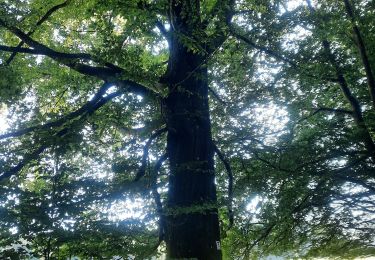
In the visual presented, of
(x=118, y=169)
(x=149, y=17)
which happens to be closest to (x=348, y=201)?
(x=118, y=169)

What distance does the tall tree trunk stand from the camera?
4.64 m

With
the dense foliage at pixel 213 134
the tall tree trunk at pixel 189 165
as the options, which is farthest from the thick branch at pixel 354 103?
the tall tree trunk at pixel 189 165

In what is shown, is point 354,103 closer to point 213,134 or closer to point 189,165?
point 213,134

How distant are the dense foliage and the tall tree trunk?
0.23 metres

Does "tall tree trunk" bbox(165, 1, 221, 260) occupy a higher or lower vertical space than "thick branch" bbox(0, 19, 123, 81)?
lower

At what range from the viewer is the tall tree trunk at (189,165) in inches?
183

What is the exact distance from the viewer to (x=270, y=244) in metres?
7.80

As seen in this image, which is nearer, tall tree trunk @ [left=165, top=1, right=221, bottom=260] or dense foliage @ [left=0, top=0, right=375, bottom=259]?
dense foliage @ [left=0, top=0, right=375, bottom=259]

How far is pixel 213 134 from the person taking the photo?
6.59m

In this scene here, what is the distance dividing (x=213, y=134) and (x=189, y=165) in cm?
182

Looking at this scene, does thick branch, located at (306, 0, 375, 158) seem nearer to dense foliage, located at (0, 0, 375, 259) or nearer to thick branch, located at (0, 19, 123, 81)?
dense foliage, located at (0, 0, 375, 259)

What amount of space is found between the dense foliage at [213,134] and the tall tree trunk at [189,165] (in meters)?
0.23

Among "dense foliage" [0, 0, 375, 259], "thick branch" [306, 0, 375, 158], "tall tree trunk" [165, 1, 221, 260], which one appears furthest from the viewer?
"thick branch" [306, 0, 375, 158]

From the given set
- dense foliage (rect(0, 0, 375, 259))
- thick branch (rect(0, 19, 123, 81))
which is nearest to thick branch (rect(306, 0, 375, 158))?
dense foliage (rect(0, 0, 375, 259))
